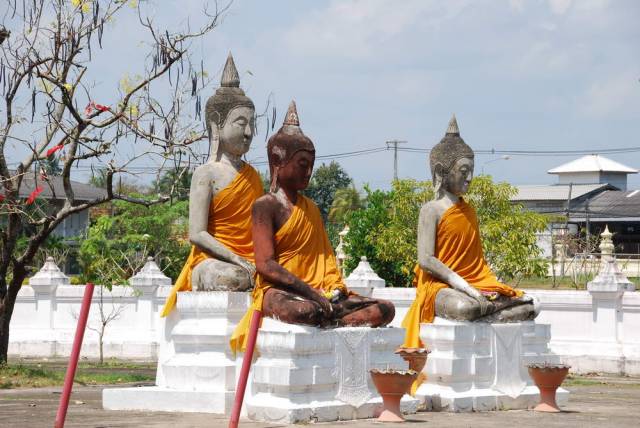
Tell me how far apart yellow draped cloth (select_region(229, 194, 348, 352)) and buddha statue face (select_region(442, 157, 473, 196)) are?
2797 millimetres

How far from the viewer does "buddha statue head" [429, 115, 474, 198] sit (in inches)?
611

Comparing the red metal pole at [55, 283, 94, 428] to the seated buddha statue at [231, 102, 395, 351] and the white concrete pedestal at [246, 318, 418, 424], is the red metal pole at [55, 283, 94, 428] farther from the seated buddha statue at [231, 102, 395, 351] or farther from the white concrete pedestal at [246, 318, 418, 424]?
the seated buddha statue at [231, 102, 395, 351]

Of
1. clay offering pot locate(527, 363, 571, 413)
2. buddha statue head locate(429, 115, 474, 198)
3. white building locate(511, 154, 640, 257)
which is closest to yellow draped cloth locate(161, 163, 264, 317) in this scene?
buddha statue head locate(429, 115, 474, 198)

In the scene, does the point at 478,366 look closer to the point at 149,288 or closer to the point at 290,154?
the point at 290,154

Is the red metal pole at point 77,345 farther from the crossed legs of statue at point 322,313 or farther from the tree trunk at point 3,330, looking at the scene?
the tree trunk at point 3,330

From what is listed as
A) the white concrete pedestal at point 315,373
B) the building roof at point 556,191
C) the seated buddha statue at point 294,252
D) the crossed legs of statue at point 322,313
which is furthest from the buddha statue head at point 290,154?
the building roof at point 556,191

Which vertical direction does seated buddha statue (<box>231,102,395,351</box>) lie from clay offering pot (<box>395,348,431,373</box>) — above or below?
above

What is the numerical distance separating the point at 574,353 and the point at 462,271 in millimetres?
8462

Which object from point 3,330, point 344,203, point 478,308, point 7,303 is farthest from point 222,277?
point 344,203

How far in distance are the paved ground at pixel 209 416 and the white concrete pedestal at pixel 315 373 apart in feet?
0.75

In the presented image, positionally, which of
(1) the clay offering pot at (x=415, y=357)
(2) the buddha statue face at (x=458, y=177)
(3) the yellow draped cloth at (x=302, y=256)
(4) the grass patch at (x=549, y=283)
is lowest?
(1) the clay offering pot at (x=415, y=357)

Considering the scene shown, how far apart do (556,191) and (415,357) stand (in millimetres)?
Result: 54166

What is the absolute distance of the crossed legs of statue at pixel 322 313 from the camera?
12.3 m

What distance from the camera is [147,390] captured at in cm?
1320
